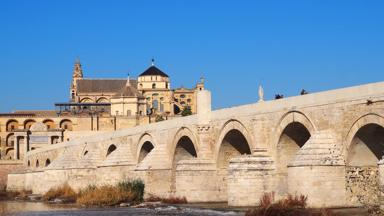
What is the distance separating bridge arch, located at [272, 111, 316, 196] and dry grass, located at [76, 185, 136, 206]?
9.95 meters

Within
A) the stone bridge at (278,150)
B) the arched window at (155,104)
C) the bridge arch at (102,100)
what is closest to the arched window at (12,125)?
the bridge arch at (102,100)

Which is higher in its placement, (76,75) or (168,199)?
(76,75)

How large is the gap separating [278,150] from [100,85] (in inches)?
3249

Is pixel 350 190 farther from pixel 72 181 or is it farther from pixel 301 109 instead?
pixel 72 181

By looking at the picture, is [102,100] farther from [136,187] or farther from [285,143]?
[285,143]

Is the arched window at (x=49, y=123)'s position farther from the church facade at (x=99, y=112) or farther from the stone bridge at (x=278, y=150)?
the stone bridge at (x=278, y=150)

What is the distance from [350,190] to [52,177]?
30695 mm

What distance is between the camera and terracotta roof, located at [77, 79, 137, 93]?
347 feet

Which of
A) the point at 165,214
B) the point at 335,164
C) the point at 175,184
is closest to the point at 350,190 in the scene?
the point at 335,164

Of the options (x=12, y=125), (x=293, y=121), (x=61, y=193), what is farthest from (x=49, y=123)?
(x=293, y=121)

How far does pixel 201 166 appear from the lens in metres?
30.8

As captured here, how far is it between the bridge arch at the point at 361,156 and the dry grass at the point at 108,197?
45.6ft

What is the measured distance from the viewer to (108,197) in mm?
33781

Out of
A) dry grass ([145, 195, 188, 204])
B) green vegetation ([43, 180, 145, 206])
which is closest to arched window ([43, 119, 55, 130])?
green vegetation ([43, 180, 145, 206])
